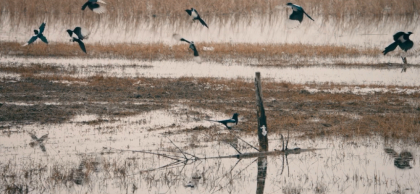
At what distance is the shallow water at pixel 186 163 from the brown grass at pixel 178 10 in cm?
1619

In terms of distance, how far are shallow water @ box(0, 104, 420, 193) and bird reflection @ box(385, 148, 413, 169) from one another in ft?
0.04

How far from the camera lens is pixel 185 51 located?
1822cm

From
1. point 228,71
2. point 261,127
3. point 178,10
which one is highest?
point 178,10

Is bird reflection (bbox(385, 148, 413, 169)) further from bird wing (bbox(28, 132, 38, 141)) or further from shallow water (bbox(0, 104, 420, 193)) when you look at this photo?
bird wing (bbox(28, 132, 38, 141))

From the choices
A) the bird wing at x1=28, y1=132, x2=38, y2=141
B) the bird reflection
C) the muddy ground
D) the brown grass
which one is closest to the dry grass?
the muddy ground

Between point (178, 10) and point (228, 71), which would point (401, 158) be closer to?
point (228, 71)

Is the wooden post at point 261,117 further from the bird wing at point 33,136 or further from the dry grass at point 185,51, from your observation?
the dry grass at point 185,51

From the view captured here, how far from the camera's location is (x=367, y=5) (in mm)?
26344

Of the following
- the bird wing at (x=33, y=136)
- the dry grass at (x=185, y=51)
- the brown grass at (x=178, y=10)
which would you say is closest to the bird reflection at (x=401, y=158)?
the bird wing at (x=33, y=136)

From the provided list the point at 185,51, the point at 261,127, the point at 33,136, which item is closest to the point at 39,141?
the point at 33,136

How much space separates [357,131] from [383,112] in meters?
1.62

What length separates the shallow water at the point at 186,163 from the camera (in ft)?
21.2

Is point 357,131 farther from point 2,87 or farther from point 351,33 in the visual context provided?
point 351,33

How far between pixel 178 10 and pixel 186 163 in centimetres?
1900
